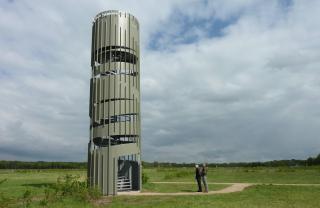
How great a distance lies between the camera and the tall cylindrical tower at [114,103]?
22094mm

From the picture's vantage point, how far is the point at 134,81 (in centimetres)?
2431

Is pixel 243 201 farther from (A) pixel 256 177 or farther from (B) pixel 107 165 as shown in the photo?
(A) pixel 256 177

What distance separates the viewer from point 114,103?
23000 mm

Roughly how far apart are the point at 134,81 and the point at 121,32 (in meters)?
3.38

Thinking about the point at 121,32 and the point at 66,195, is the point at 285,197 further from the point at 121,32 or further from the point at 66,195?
the point at 121,32

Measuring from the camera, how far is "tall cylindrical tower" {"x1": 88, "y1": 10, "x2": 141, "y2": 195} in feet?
72.5

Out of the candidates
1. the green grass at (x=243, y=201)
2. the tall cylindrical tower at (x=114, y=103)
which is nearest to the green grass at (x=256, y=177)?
the green grass at (x=243, y=201)

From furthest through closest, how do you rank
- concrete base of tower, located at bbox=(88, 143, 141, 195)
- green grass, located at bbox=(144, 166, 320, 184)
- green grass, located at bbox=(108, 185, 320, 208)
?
1. green grass, located at bbox=(144, 166, 320, 184)
2. concrete base of tower, located at bbox=(88, 143, 141, 195)
3. green grass, located at bbox=(108, 185, 320, 208)

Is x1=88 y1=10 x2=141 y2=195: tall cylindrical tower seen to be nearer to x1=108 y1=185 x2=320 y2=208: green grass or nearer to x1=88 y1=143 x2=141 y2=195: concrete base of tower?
x1=88 y1=143 x2=141 y2=195: concrete base of tower

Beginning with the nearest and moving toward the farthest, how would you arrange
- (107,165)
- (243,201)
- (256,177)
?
(243,201)
(107,165)
(256,177)

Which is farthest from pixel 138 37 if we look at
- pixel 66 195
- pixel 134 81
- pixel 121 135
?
pixel 66 195

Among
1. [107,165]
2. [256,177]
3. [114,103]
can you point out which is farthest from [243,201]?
[256,177]

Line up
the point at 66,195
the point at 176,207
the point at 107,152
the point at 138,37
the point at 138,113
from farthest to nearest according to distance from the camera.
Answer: the point at 138,37
the point at 138,113
the point at 107,152
the point at 66,195
the point at 176,207

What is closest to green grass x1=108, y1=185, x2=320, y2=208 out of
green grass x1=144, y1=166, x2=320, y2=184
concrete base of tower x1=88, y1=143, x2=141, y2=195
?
concrete base of tower x1=88, y1=143, x2=141, y2=195
